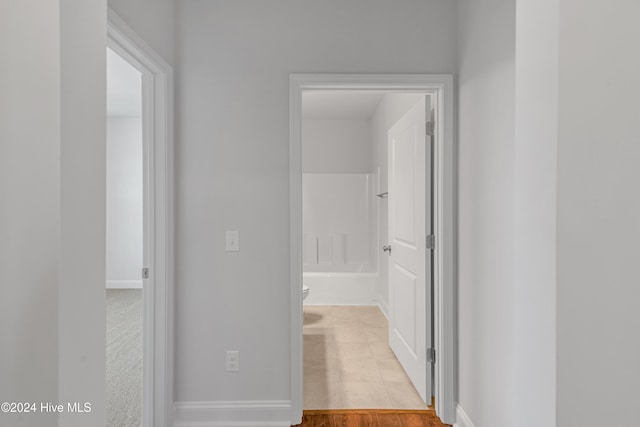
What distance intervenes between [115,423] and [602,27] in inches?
108

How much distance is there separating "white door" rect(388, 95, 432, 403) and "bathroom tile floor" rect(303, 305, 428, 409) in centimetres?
13

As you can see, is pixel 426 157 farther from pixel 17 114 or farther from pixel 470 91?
pixel 17 114

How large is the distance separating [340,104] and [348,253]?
2.16 metres

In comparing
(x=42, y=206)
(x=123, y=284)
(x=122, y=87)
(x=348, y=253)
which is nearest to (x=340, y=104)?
(x=348, y=253)

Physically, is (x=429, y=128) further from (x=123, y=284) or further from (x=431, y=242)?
(x=123, y=284)

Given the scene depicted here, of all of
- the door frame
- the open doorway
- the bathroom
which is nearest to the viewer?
the door frame

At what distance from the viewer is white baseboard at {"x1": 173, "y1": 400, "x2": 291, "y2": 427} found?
2.31 meters

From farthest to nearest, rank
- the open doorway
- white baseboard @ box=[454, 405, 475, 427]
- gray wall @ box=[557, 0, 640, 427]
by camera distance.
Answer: the open doorway, white baseboard @ box=[454, 405, 475, 427], gray wall @ box=[557, 0, 640, 427]

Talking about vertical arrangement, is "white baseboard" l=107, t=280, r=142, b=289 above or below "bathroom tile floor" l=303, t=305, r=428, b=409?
above

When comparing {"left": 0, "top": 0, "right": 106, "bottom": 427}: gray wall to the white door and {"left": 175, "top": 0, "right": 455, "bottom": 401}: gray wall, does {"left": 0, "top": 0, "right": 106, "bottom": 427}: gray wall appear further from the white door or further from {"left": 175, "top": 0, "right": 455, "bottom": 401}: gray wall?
the white door

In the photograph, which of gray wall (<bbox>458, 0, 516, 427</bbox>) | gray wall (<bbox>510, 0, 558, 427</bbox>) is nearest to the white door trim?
gray wall (<bbox>458, 0, 516, 427</bbox>)

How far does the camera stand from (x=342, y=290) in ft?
16.5

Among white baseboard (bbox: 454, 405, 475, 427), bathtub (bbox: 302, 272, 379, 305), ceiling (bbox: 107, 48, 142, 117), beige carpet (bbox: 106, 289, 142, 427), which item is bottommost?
beige carpet (bbox: 106, 289, 142, 427)

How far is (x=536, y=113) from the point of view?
85cm
